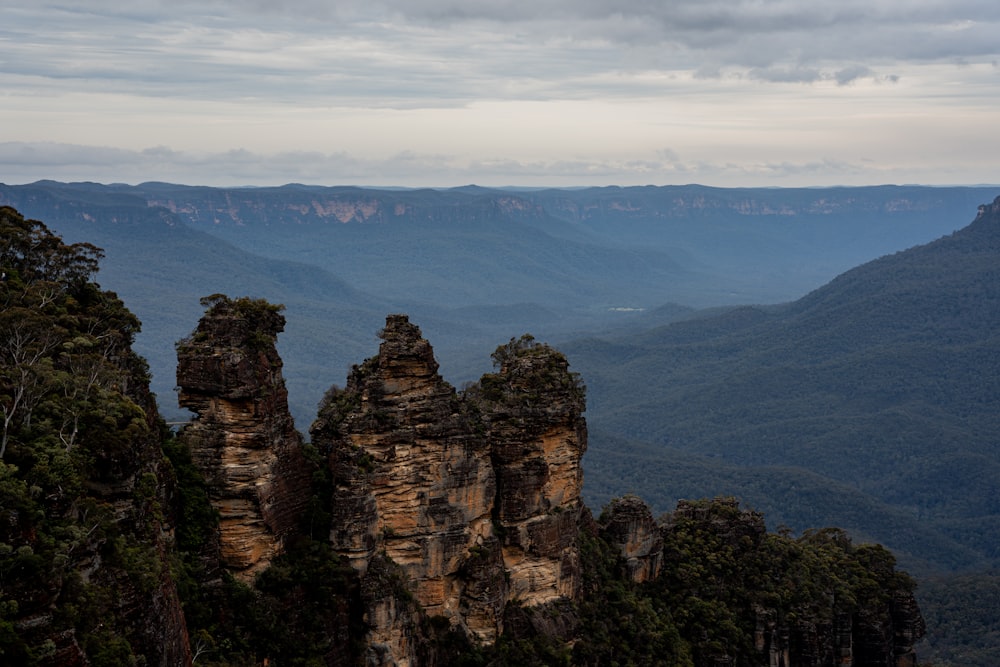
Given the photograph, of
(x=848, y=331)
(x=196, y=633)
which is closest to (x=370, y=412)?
(x=196, y=633)

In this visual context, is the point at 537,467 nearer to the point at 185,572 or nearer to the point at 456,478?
the point at 456,478

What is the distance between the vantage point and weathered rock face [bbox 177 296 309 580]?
31078 mm

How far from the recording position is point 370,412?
113 feet

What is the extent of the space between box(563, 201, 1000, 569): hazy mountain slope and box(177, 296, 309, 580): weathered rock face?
8581cm

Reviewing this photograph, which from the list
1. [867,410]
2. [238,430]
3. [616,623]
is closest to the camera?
[238,430]

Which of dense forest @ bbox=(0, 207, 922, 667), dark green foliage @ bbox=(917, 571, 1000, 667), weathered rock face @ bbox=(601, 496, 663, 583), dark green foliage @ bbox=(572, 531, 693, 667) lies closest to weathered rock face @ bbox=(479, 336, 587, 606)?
→ dense forest @ bbox=(0, 207, 922, 667)

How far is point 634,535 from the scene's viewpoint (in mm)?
46000

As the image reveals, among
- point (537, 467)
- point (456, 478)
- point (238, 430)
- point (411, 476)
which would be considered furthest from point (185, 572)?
point (537, 467)

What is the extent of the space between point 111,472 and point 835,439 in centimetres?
13888

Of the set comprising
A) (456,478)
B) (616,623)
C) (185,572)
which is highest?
(456,478)

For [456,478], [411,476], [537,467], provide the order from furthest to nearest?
[537,467]
[456,478]
[411,476]

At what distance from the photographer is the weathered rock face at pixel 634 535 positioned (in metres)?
45.8

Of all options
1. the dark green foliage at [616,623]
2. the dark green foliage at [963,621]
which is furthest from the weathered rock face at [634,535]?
the dark green foliage at [963,621]

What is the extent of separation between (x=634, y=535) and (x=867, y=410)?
12565 centimetres
